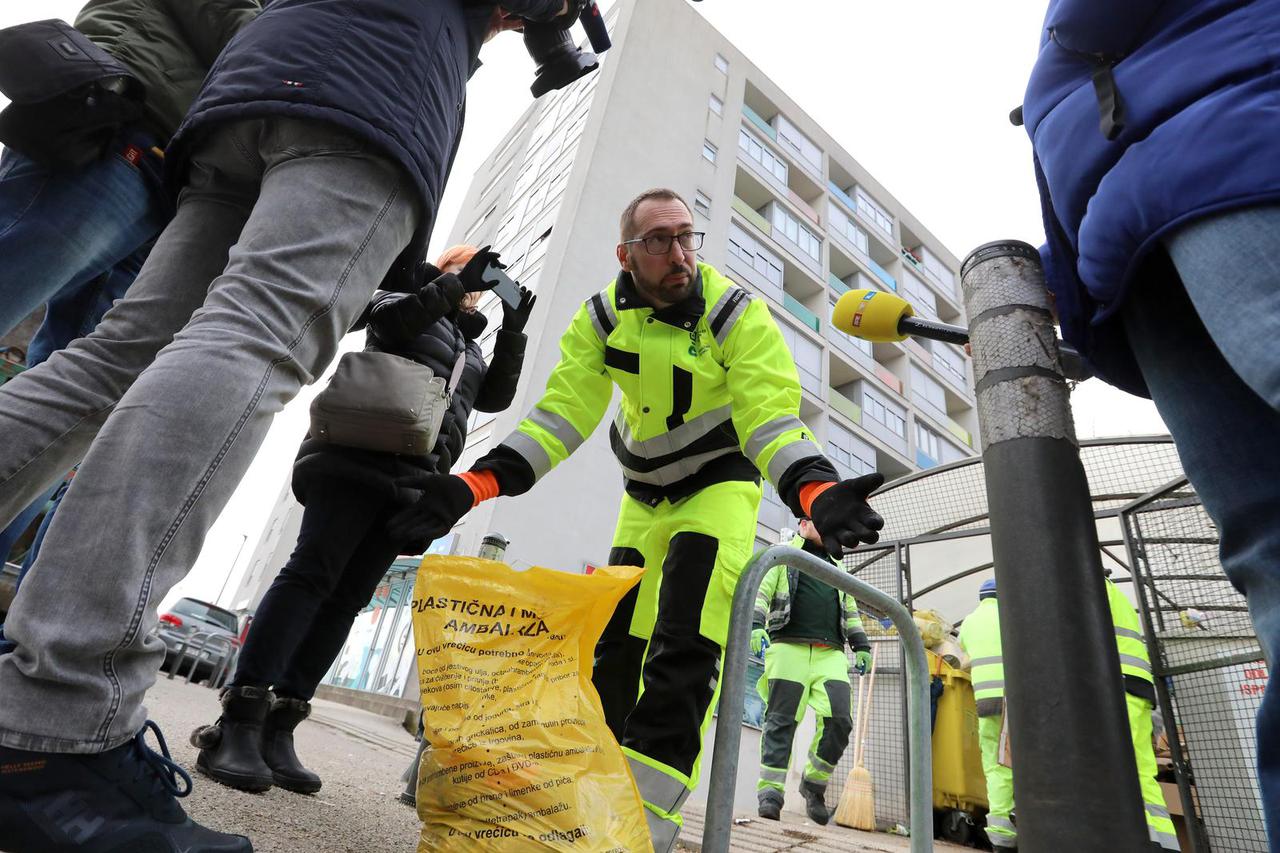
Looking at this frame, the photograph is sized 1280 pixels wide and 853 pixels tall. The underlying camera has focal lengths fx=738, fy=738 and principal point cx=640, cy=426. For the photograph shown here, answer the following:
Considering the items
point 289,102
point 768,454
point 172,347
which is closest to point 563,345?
point 768,454

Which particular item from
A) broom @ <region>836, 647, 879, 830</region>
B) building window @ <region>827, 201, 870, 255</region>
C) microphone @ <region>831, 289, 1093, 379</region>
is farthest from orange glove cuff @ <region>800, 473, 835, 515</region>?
building window @ <region>827, 201, 870, 255</region>

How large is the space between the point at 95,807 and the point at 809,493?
132 cm

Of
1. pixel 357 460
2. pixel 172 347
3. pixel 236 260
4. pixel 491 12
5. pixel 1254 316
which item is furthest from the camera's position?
pixel 357 460

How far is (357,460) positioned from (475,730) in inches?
42.5

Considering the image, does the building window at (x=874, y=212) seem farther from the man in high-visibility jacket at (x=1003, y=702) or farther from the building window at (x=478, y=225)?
the man in high-visibility jacket at (x=1003, y=702)

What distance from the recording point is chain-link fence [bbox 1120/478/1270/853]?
3.75 meters

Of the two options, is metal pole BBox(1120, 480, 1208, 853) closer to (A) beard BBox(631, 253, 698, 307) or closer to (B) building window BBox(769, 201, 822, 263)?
(A) beard BBox(631, 253, 698, 307)

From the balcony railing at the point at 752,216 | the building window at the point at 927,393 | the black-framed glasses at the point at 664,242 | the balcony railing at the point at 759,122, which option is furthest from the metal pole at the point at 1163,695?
the balcony railing at the point at 759,122

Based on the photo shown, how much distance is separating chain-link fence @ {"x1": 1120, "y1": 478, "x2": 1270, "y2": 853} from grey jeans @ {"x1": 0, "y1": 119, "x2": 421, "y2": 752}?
13.6ft

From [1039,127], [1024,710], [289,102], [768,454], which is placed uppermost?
[1039,127]

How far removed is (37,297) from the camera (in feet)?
5.34

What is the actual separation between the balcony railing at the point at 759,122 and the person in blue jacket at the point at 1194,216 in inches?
902

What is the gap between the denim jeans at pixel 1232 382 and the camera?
90cm

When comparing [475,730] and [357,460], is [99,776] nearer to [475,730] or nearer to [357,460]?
[475,730]
